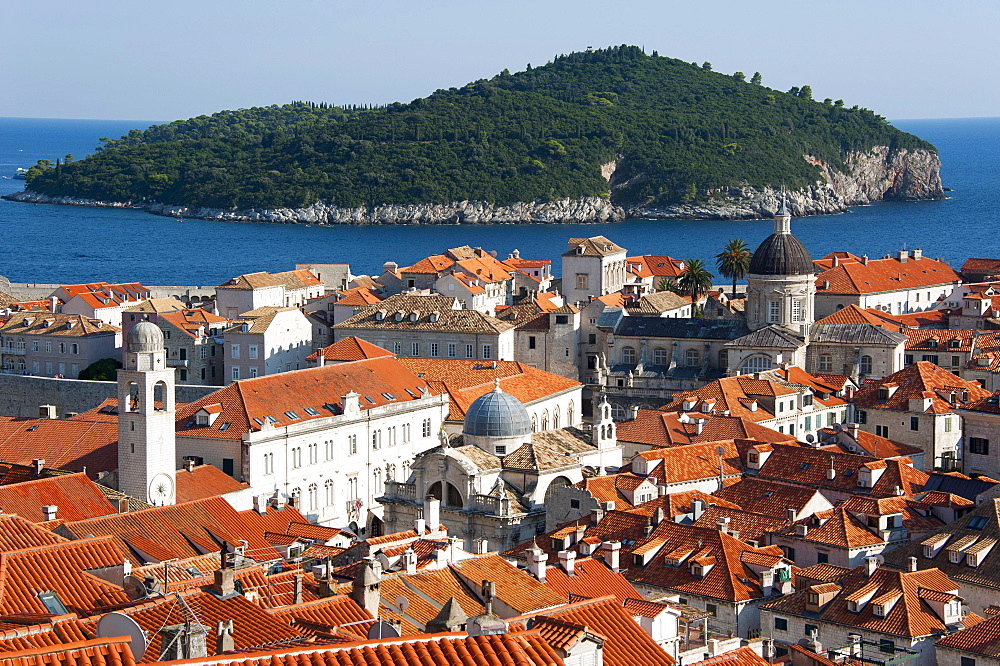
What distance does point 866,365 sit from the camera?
3009 inches

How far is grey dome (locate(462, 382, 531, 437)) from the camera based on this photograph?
5544cm

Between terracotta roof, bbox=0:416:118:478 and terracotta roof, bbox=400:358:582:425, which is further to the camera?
terracotta roof, bbox=400:358:582:425

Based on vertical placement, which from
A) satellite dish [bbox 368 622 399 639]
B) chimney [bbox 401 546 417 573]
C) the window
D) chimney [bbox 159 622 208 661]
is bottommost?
chimney [bbox 401 546 417 573]

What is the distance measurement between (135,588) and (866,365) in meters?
54.5

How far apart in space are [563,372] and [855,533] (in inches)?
1526

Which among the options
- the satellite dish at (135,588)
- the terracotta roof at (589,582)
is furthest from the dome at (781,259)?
the satellite dish at (135,588)

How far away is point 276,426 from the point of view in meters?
59.3

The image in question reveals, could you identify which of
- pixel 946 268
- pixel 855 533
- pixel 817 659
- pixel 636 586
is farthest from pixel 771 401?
pixel 946 268

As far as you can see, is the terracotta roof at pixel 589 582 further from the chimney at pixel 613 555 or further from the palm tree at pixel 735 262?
the palm tree at pixel 735 262

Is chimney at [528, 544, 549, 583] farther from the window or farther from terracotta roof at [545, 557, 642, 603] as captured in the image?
the window

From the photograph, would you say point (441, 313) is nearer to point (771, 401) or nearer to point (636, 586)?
point (771, 401)

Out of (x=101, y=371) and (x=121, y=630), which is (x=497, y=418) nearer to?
(x=101, y=371)

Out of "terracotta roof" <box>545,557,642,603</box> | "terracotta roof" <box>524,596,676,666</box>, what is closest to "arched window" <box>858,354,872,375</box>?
"terracotta roof" <box>545,557,642,603</box>

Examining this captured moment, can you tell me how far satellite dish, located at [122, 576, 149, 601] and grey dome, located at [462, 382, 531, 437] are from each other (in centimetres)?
2846
